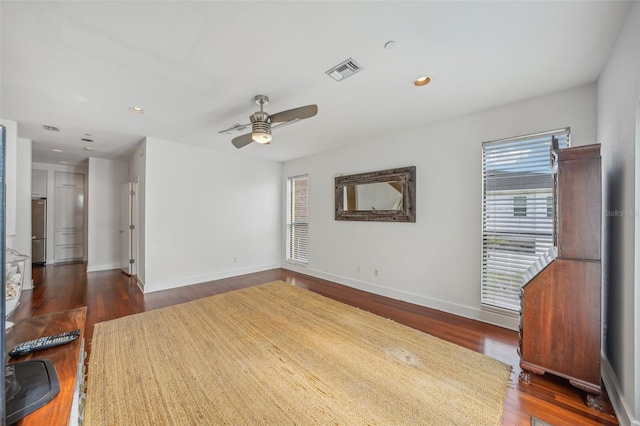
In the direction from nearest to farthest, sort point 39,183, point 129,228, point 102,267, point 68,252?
point 129,228 → point 102,267 → point 39,183 → point 68,252

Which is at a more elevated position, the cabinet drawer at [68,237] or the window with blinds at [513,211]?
the window with blinds at [513,211]

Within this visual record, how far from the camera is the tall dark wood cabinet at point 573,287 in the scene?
1.85 m

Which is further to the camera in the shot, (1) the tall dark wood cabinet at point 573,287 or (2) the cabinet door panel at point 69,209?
(2) the cabinet door panel at point 69,209

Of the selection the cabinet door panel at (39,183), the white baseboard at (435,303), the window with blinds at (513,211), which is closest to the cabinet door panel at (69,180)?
the cabinet door panel at (39,183)

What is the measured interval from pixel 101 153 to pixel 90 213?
1.44 metres

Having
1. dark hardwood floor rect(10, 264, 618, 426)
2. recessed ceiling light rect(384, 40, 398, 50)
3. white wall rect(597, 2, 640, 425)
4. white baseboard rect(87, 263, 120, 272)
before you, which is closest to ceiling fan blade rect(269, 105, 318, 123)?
recessed ceiling light rect(384, 40, 398, 50)

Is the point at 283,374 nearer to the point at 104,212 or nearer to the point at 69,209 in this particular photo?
the point at 104,212

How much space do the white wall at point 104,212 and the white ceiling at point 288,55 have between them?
9.35 feet

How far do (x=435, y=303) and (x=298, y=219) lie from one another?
340 centimetres

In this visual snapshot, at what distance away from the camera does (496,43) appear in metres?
1.87

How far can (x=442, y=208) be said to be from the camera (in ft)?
11.4

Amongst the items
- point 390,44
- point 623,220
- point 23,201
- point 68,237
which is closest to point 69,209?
point 68,237

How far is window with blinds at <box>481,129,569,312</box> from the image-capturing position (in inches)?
108

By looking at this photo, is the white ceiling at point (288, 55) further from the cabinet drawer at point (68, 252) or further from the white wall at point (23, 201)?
the cabinet drawer at point (68, 252)
